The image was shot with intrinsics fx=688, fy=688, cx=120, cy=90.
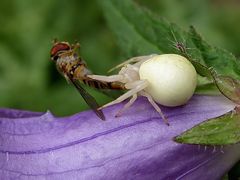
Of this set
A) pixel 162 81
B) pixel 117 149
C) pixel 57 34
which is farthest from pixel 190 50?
pixel 57 34

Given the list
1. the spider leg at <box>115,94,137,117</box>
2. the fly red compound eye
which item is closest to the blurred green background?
the fly red compound eye

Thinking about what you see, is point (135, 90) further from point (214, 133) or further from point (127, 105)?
point (214, 133)

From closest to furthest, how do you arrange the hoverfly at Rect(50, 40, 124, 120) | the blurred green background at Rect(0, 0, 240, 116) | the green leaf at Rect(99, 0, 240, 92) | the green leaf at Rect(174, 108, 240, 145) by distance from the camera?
the green leaf at Rect(174, 108, 240, 145)
the hoverfly at Rect(50, 40, 124, 120)
the green leaf at Rect(99, 0, 240, 92)
the blurred green background at Rect(0, 0, 240, 116)

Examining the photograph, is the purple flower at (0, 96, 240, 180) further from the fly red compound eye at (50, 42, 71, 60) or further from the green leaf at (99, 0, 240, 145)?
the fly red compound eye at (50, 42, 71, 60)

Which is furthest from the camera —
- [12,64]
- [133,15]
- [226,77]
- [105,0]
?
[12,64]

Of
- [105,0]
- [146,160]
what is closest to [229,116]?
[146,160]

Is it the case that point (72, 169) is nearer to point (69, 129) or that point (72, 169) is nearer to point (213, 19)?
point (69, 129)
